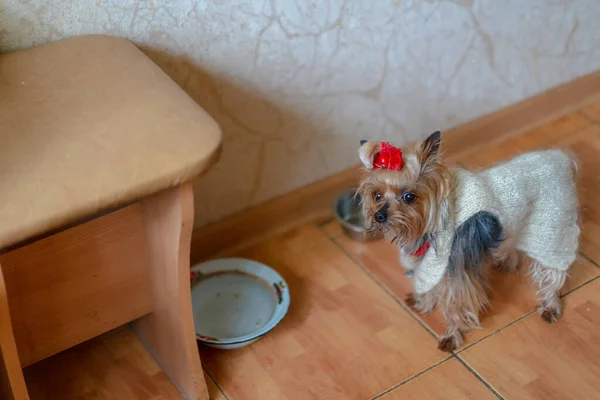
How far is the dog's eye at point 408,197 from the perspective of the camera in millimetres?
1504

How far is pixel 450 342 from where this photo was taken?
1.74m

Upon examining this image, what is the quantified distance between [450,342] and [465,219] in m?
0.33

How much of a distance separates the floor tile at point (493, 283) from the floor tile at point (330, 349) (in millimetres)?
40

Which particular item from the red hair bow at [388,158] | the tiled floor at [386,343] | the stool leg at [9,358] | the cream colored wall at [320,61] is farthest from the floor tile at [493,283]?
the stool leg at [9,358]

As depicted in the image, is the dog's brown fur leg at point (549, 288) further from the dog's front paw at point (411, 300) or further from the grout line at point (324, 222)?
the grout line at point (324, 222)

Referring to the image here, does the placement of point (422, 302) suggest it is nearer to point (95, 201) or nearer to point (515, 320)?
point (515, 320)

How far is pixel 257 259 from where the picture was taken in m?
2.00

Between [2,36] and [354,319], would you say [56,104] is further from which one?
[354,319]

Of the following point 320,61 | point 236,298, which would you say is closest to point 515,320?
point 236,298

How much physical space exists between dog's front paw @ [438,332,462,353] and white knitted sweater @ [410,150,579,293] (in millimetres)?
142

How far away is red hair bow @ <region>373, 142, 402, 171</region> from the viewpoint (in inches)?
57.5

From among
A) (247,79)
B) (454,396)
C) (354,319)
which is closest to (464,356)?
(454,396)

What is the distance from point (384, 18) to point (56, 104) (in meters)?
0.90

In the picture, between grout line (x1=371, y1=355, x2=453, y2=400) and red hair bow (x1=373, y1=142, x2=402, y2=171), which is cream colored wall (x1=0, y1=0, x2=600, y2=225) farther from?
grout line (x1=371, y1=355, x2=453, y2=400)
